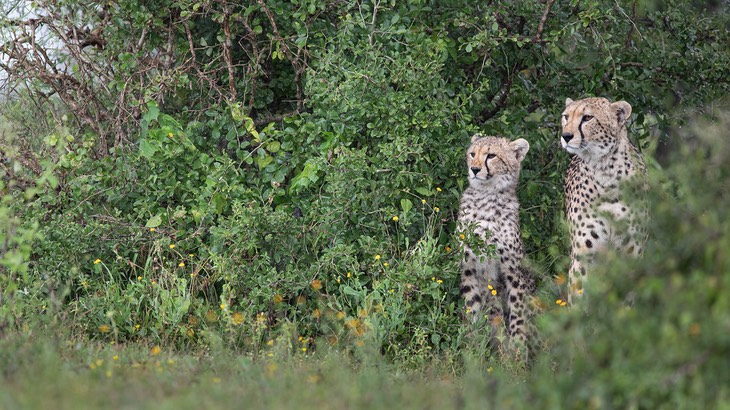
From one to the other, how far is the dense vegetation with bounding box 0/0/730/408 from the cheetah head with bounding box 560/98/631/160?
1.92 feet

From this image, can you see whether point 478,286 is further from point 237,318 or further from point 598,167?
point 237,318

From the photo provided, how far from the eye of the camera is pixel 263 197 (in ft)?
21.9

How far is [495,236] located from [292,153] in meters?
1.59

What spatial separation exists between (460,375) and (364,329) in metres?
0.62

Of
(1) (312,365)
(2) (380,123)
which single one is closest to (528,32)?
(2) (380,123)

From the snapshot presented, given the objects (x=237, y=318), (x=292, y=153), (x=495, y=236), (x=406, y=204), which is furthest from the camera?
(x=292, y=153)

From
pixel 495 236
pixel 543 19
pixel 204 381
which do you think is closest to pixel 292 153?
pixel 495 236

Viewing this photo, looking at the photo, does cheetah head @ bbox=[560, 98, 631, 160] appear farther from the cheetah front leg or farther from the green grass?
the green grass

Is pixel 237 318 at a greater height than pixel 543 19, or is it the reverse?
pixel 543 19

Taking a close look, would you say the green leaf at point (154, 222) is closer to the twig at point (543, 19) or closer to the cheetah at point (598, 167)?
the cheetah at point (598, 167)

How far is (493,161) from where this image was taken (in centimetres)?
614

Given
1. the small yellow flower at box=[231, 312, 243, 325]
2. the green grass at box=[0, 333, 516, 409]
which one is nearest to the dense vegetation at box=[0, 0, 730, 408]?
the small yellow flower at box=[231, 312, 243, 325]

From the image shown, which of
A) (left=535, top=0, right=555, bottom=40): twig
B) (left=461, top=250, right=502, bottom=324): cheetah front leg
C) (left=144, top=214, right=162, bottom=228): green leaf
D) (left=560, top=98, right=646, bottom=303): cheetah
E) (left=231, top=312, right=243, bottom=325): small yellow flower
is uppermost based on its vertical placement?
(left=144, top=214, right=162, bottom=228): green leaf

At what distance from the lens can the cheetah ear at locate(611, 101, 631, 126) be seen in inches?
234
